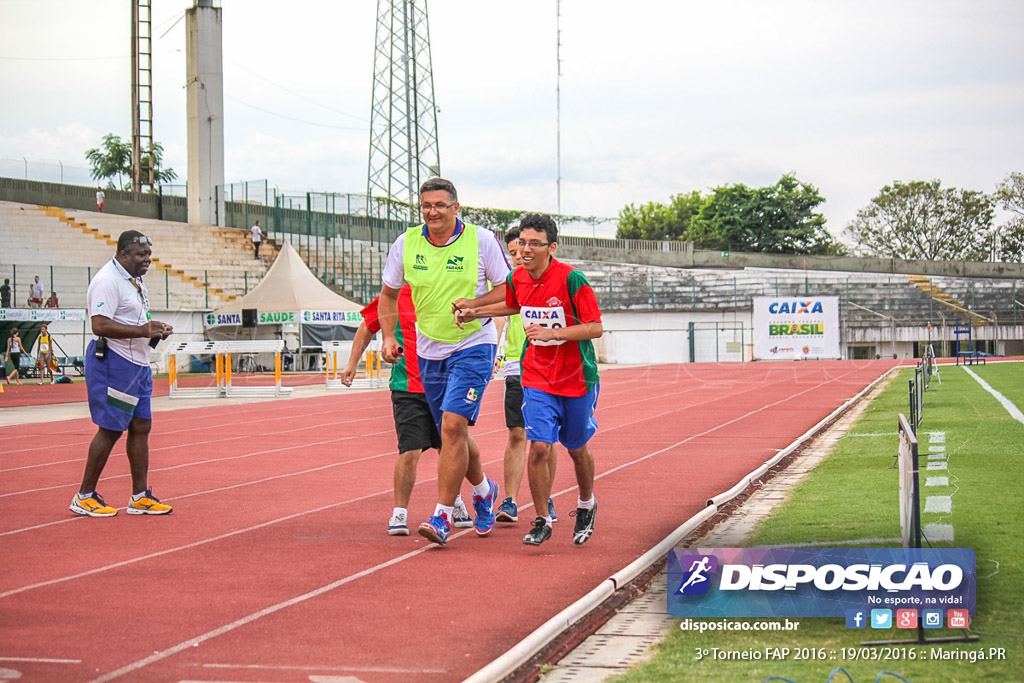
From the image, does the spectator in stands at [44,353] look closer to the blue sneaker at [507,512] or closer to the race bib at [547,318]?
the blue sneaker at [507,512]

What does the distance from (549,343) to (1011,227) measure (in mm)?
74406

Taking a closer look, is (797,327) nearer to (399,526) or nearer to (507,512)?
(507,512)

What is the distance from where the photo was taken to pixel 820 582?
467cm

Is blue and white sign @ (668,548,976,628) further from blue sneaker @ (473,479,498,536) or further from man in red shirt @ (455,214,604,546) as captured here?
blue sneaker @ (473,479,498,536)

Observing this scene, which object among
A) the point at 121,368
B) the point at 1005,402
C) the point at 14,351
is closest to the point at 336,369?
the point at 14,351

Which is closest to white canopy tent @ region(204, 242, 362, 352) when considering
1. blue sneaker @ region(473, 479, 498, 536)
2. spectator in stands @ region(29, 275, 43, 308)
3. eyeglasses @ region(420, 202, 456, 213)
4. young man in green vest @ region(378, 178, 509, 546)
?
spectator in stands @ region(29, 275, 43, 308)

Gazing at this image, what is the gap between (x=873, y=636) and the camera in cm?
418

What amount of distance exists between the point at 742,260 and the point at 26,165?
4081 centimetres

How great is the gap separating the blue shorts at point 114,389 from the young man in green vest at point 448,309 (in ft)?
6.70

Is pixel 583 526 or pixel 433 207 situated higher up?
pixel 433 207

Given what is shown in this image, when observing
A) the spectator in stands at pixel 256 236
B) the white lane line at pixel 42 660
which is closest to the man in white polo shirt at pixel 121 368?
the white lane line at pixel 42 660

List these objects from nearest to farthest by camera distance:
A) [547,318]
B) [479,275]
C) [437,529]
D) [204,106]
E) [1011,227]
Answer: [437,529], [547,318], [479,275], [204,106], [1011,227]

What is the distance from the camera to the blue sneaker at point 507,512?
7.34m

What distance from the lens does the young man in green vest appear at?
6480 mm
